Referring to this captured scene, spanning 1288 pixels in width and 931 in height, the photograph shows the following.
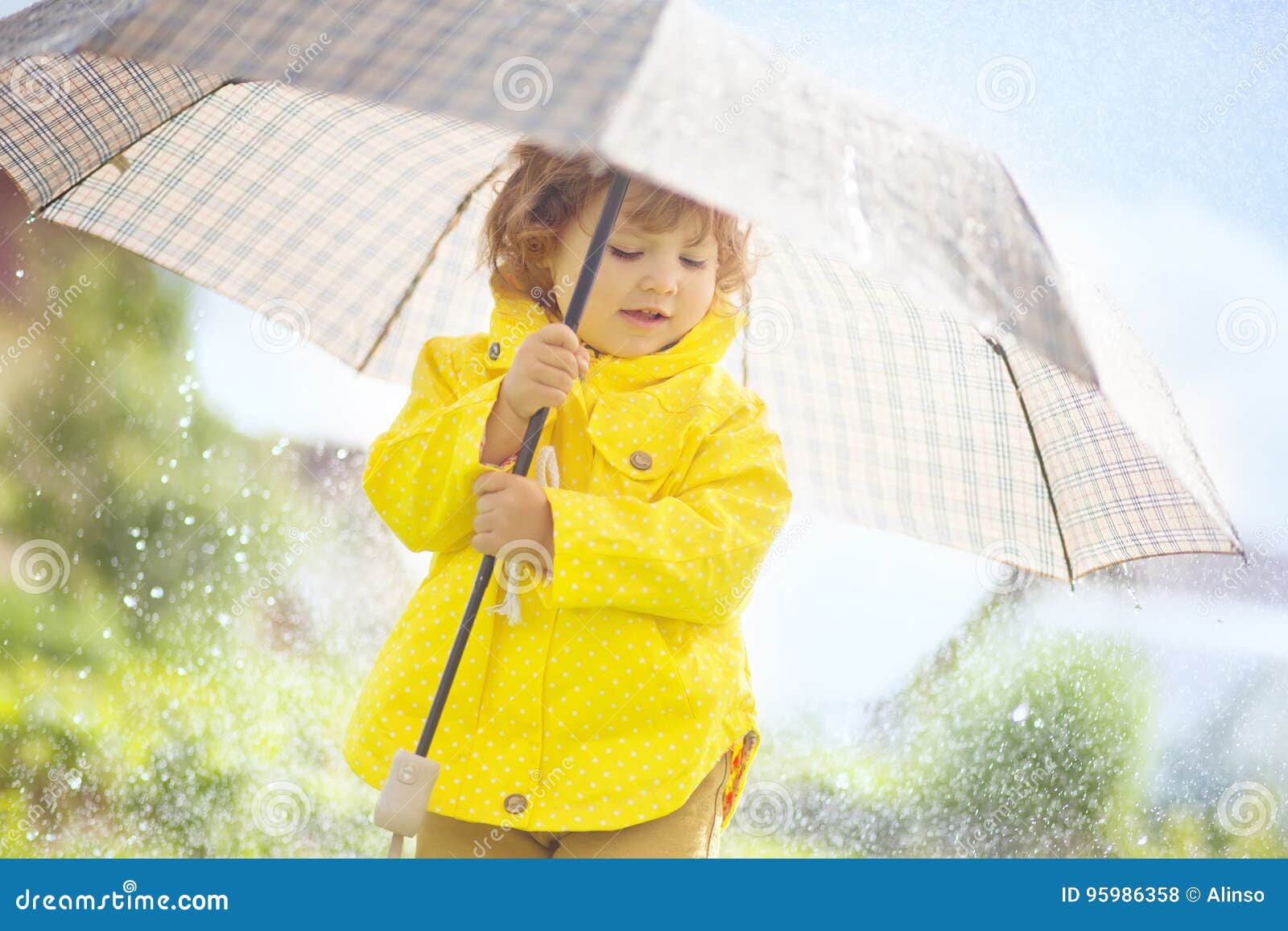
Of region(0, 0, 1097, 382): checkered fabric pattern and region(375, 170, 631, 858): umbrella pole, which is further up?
region(0, 0, 1097, 382): checkered fabric pattern

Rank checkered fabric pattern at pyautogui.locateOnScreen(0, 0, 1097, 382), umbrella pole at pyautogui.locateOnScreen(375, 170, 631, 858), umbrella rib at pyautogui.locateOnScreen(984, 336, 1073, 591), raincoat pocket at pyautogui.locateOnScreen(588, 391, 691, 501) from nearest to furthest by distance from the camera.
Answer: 1. checkered fabric pattern at pyautogui.locateOnScreen(0, 0, 1097, 382)
2. umbrella pole at pyautogui.locateOnScreen(375, 170, 631, 858)
3. raincoat pocket at pyautogui.locateOnScreen(588, 391, 691, 501)
4. umbrella rib at pyautogui.locateOnScreen(984, 336, 1073, 591)

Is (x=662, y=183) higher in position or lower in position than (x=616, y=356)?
higher

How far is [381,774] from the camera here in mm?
1025

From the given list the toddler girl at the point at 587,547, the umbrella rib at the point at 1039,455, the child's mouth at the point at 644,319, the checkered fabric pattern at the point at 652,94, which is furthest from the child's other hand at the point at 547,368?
the umbrella rib at the point at 1039,455

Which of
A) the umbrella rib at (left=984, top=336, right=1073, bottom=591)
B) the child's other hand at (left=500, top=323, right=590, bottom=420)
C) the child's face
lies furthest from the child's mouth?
the umbrella rib at (left=984, top=336, right=1073, bottom=591)

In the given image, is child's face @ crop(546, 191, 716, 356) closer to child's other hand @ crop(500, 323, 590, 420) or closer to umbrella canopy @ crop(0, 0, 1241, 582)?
child's other hand @ crop(500, 323, 590, 420)

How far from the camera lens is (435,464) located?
1.02 meters

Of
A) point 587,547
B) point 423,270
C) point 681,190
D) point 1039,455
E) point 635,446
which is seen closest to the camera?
point 681,190

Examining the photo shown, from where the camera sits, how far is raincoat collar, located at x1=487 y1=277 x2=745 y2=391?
1.09 meters

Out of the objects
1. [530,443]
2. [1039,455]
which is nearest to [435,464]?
[530,443]

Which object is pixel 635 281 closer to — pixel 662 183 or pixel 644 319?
pixel 644 319

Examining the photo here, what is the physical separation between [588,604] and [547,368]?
0.20 meters

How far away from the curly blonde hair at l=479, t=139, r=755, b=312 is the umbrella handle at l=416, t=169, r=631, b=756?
0.08 meters

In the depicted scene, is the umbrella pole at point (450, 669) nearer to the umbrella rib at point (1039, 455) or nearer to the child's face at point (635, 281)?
the child's face at point (635, 281)
